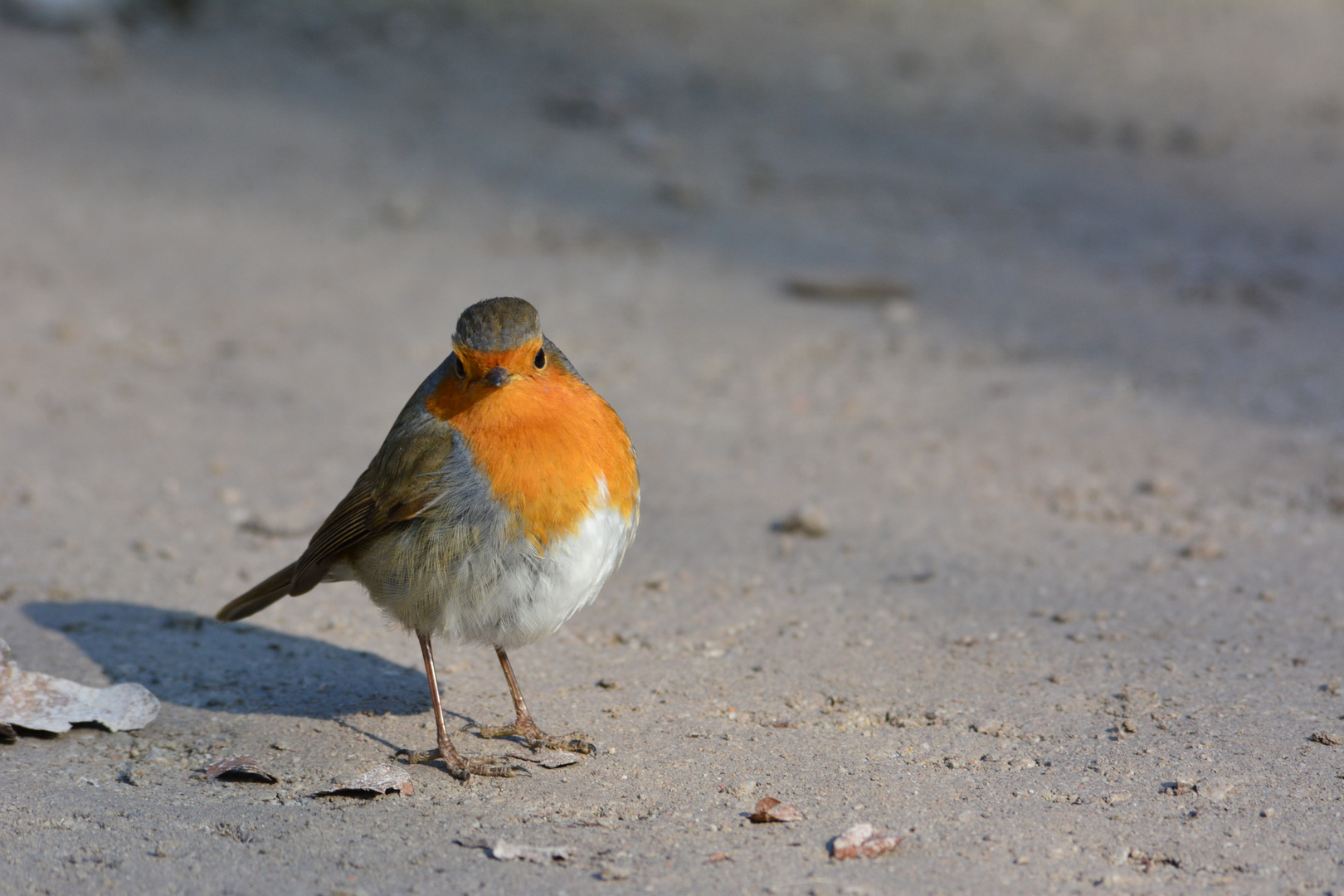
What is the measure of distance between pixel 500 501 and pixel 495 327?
1.51 ft

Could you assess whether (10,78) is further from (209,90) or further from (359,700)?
(359,700)

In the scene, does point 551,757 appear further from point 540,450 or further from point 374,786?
point 540,450

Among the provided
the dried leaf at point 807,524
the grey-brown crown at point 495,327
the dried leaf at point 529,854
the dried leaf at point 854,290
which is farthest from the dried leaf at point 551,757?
the dried leaf at point 854,290

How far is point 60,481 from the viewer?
5.60 metres

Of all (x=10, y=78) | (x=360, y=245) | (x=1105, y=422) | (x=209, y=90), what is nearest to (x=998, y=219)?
(x=1105, y=422)

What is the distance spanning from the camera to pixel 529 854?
302cm

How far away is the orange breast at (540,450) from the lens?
348cm

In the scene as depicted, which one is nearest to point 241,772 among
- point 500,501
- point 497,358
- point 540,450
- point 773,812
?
point 500,501

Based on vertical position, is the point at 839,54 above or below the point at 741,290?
above

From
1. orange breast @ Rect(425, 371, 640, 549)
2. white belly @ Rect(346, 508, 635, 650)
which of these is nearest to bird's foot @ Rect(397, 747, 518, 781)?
white belly @ Rect(346, 508, 635, 650)

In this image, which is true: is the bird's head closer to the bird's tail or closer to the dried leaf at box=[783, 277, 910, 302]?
the bird's tail

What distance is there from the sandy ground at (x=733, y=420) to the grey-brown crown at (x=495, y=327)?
1.18 m

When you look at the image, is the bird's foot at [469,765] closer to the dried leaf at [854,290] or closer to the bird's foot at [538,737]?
the bird's foot at [538,737]

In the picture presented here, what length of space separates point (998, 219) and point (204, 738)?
6872mm
